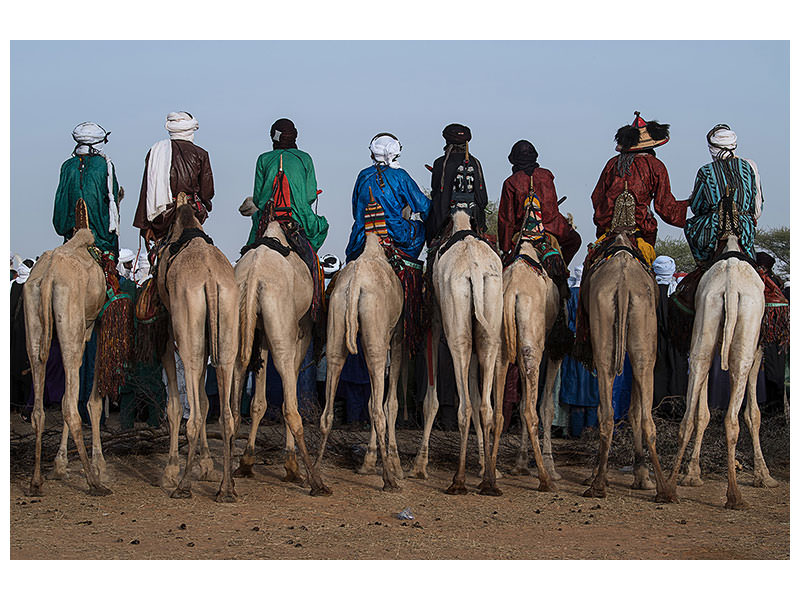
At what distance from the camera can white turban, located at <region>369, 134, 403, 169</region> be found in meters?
10.8

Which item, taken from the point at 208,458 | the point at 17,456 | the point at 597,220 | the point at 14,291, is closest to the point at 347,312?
the point at 208,458

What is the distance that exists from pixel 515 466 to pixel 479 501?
1586 mm

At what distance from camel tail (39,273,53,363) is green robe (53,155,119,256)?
103 cm

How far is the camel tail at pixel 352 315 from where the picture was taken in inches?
375

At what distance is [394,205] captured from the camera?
10648 millimetres

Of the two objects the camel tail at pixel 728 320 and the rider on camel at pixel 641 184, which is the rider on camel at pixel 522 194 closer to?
the rider on camel at pixel 641 184

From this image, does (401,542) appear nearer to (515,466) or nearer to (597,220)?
(515,466)

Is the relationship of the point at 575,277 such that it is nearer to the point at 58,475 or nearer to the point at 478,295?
the point at 478,295

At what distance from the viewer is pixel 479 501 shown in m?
9.29

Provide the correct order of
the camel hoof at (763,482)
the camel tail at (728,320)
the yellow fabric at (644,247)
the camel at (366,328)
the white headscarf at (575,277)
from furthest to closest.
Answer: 1. the white headscarf at (575,277)
2. the yellow fabric at (644,247)
3. the camel hoof at (763,482)
4. the camel at (366,328)
5. the camel tail at (728,320)

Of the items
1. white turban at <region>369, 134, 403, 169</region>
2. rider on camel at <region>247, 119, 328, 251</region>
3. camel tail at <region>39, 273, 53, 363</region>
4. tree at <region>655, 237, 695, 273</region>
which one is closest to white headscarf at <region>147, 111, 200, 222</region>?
rider on camel at <region>247, 119, 328, 251</region>

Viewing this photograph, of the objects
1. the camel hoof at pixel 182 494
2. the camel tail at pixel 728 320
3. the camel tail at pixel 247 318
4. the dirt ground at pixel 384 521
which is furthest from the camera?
the camel tail at pixel 247 318

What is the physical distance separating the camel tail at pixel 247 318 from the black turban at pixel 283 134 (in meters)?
1.96

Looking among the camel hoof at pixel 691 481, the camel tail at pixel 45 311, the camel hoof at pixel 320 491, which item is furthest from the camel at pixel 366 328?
the camel hoof at pixel 691 481
